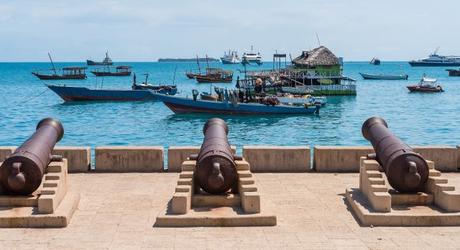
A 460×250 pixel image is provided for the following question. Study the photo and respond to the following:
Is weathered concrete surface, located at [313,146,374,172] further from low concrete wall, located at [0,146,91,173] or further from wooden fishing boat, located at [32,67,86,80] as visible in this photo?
wooden fishing boat, located at [32,67,86,80]

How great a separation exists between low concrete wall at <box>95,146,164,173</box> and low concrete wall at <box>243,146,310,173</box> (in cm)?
182

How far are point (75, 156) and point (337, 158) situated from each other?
5.34 meters

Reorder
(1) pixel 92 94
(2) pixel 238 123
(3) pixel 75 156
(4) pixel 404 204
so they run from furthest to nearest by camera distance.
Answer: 1. (1) pixel 92 94
2. (2) pixel 238 123
3. (3) pixel 75 156
4. (4) pixel 404 204

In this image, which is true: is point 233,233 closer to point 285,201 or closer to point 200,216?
point 200,216

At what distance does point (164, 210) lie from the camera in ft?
35.6

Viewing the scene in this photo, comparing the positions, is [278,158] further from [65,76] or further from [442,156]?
[65,76]

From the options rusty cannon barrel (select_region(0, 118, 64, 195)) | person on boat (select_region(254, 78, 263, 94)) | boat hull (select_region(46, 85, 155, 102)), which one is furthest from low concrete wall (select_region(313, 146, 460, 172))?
boat hull (select_region(46, 85, 155, 102))

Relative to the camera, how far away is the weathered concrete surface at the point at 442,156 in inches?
561

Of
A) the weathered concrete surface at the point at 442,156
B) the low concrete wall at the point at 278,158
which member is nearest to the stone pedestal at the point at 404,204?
the low concrete wall at the point at 278,158

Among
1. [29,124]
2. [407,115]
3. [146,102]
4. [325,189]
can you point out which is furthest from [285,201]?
[146,102]

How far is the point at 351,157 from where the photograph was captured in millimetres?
14266

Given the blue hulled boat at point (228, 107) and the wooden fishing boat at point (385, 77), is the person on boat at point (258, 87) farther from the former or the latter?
the wooden fishing boat at point (385, 77)

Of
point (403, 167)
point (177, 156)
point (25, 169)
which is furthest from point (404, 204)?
point (25, 169)

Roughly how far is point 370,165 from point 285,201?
1.52 metres
